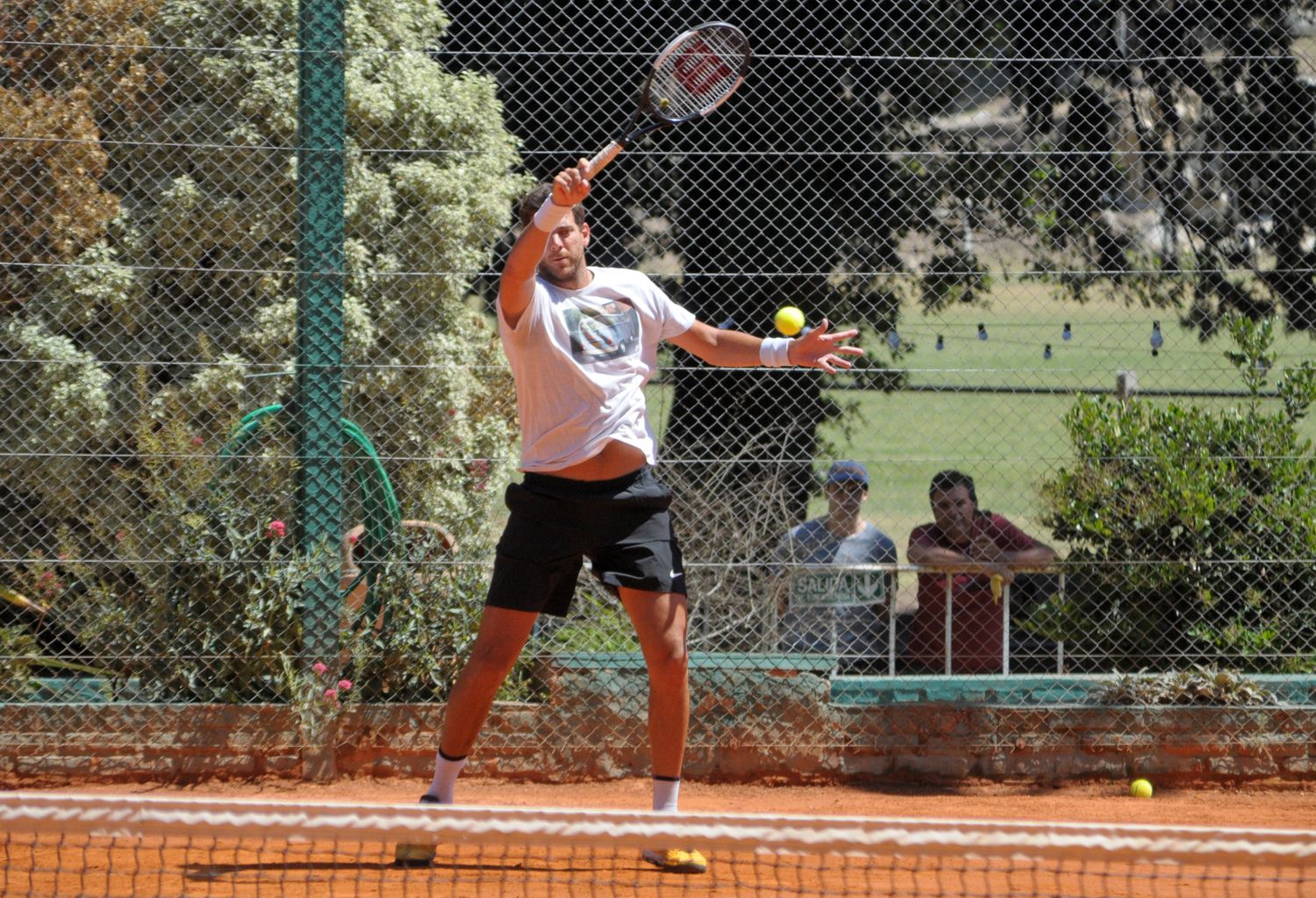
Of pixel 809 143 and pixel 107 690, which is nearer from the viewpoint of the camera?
pixel 107 690

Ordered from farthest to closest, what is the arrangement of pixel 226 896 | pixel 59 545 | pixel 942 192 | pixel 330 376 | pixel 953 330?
1. pixel 953 330
2. pixel 942 192
3. pixel 59 545
4. pixel 330 376
5. pixel 226 896

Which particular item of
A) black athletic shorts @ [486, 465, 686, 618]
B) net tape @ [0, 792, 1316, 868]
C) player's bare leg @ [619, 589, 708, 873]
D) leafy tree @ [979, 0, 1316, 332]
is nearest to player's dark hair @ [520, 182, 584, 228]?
black athletic shorts @ [486, 465, 686, 618]

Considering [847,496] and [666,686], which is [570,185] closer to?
[666,686]

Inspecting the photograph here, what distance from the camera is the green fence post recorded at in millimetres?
4691

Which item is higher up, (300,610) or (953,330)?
(953,330)

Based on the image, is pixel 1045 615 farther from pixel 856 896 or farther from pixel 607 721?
pixel 856 896

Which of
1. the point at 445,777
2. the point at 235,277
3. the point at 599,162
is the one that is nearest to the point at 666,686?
the point at 445,777

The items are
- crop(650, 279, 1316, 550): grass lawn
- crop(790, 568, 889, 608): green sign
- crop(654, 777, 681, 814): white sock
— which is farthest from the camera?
crop(650, 279, 1316, 550): grass lawn

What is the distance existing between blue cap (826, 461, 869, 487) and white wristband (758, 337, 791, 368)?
1.47m

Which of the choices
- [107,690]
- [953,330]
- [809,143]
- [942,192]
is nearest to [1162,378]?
[953,330]

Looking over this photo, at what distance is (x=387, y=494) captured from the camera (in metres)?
4.86

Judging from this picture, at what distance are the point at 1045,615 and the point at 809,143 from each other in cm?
224

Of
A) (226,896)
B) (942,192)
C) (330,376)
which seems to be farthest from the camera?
(942,192)

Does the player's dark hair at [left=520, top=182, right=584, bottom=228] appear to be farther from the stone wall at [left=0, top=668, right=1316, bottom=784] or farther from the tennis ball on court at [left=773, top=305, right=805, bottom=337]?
the stone wall at [left=0, top=668, right=1316, bottom=784]
